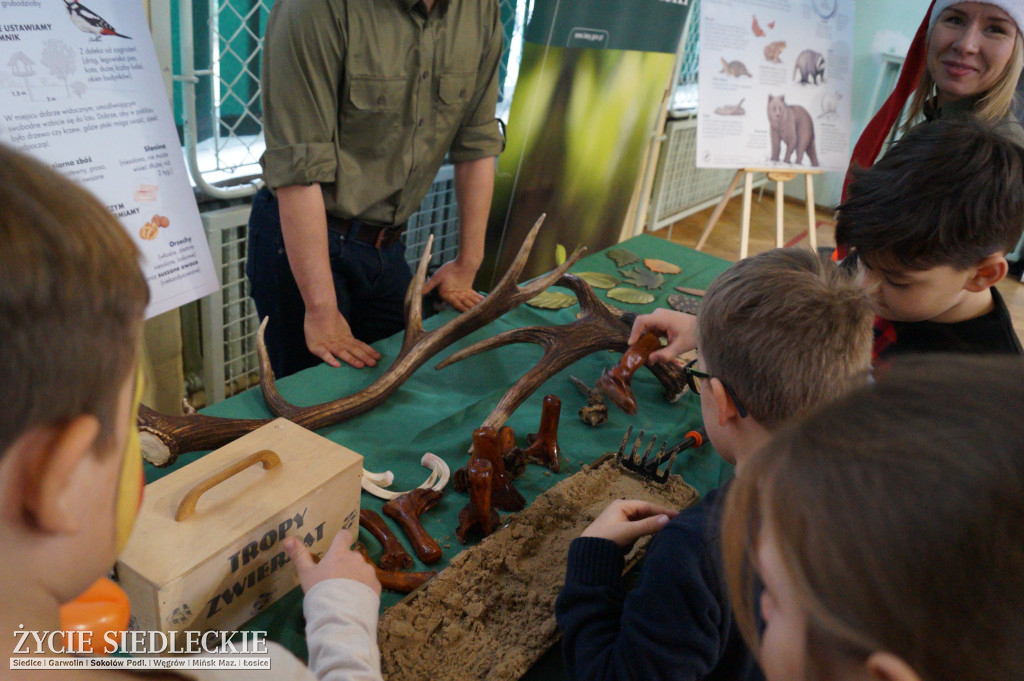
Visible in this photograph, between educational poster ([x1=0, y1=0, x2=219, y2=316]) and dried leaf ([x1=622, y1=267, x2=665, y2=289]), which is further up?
educational poster ([x1=0, y1=0, x2=219, y2=316])

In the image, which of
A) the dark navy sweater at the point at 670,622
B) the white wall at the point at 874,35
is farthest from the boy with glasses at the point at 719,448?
the white wall at the point at 874,35

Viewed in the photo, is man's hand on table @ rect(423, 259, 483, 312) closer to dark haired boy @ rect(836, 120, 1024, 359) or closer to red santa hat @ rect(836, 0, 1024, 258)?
dark haired boy @ rect(836, 120, 1024, 359)

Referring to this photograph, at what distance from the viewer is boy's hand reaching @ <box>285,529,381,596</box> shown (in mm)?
1018

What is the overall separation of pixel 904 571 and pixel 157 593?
2.70ft

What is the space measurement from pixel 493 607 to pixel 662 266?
1796 millimetres

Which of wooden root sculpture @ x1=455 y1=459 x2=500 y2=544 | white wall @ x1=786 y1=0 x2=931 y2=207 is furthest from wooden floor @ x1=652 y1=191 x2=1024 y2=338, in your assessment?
wooden root sculpture @ x1=455 y1=459 x2=500 y2=544

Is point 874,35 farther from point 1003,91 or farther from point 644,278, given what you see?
point 644,278

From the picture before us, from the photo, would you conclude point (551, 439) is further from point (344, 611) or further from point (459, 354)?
point (344, 611)

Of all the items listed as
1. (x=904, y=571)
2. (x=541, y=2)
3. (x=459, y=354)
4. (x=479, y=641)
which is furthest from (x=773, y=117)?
(x=904, y=571)

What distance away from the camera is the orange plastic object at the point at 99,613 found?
2.66 feet

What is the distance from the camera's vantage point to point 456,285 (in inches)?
87.4

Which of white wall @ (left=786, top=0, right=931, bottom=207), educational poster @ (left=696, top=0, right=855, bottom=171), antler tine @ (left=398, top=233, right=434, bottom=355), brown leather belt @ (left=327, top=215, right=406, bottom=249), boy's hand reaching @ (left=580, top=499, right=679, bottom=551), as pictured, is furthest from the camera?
white wall @ (left=786, top=0, right=931, bottom=207)

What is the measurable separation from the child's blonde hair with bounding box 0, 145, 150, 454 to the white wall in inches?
259

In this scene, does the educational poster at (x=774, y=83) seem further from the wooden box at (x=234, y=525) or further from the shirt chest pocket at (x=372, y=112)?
the wooden box at (x=234, y=525)
